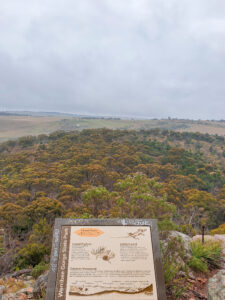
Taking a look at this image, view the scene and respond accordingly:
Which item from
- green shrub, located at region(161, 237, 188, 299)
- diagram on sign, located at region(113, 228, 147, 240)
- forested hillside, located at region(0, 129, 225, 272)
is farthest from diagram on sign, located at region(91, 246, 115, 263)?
forested hillside, located at region(0, 129, 225, 272)

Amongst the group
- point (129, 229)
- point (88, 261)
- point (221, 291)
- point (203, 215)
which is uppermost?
point (129, 229)

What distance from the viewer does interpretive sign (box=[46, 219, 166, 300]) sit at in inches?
134

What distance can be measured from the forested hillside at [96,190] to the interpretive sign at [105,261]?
12.5ft

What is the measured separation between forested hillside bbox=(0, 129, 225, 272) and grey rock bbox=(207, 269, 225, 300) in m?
3.67

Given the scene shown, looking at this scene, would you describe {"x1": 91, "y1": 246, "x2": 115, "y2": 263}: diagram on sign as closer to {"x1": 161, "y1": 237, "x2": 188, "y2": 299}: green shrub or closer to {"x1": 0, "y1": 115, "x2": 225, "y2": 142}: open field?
{"x1": 161, "y1": 237, "x2": 188, "y2": 299}: green shrub

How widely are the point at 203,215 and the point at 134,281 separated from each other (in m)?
16.7

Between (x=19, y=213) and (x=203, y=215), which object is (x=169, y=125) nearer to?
(x=203, y=215)

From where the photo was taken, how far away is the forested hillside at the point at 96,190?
952 centimetres

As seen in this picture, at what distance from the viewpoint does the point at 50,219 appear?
13211 millimetres

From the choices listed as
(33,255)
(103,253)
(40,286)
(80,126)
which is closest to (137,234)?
(103,253)

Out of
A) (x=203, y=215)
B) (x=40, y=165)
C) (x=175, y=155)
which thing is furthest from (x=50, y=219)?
(x=175, y=155)

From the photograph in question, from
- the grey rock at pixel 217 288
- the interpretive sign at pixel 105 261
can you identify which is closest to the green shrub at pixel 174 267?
the grey rock at pixel 217 288

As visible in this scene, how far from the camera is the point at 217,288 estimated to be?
378 centimetres

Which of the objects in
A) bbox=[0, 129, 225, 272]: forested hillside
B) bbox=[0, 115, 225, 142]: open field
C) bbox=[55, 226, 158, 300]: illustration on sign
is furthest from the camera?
bbox=[0, 115, 225, 142]: open field
